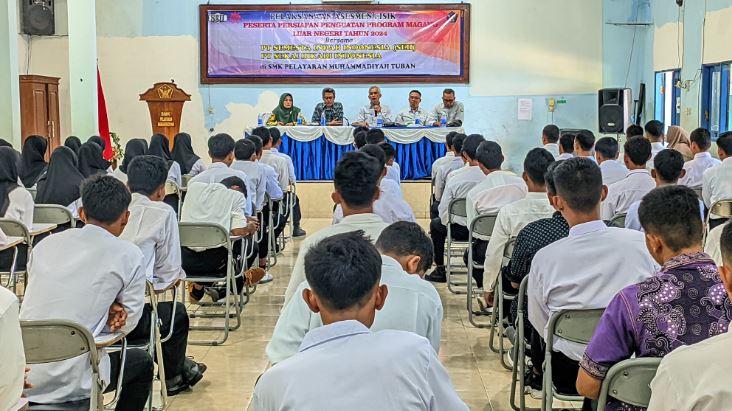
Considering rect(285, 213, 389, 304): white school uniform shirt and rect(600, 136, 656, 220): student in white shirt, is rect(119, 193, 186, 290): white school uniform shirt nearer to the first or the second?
rect(285, 213, 389, 304): white school uniform shirt

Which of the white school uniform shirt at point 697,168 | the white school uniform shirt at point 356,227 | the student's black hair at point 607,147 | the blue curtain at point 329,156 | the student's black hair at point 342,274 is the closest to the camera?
the student's black hair at point 342,274

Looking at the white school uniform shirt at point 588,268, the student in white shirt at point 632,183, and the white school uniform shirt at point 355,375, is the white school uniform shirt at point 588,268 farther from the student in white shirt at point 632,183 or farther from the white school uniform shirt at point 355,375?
the student in white shirt at point 632,183

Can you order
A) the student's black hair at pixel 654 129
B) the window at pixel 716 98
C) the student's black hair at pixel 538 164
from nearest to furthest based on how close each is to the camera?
1. the student's black hair at pixel 538 164
2. the student's black hair at pixel 654 129
3. the window at pixel 716 98

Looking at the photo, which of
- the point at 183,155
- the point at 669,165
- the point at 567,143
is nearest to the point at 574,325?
the point at 669,165

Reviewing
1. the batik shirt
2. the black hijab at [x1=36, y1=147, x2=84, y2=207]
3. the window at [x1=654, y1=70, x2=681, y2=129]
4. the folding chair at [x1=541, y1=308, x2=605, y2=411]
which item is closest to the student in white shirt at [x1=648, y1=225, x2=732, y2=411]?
the batik shirt

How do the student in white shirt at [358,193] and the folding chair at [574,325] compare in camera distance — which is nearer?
the folding chair at [574,325]

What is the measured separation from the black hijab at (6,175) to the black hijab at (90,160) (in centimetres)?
130

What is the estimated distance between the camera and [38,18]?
1232 centimetres

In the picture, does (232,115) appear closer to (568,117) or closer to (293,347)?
(568,117)

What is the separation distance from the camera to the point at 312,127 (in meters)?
10.4

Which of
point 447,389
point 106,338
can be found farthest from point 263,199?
point 447,389

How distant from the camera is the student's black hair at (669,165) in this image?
15.7 ft

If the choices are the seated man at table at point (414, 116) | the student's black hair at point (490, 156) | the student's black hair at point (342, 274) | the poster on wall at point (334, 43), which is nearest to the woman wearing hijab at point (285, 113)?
the seated man at table at point (414, 116)

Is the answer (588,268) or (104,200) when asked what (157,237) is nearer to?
(104,200)
